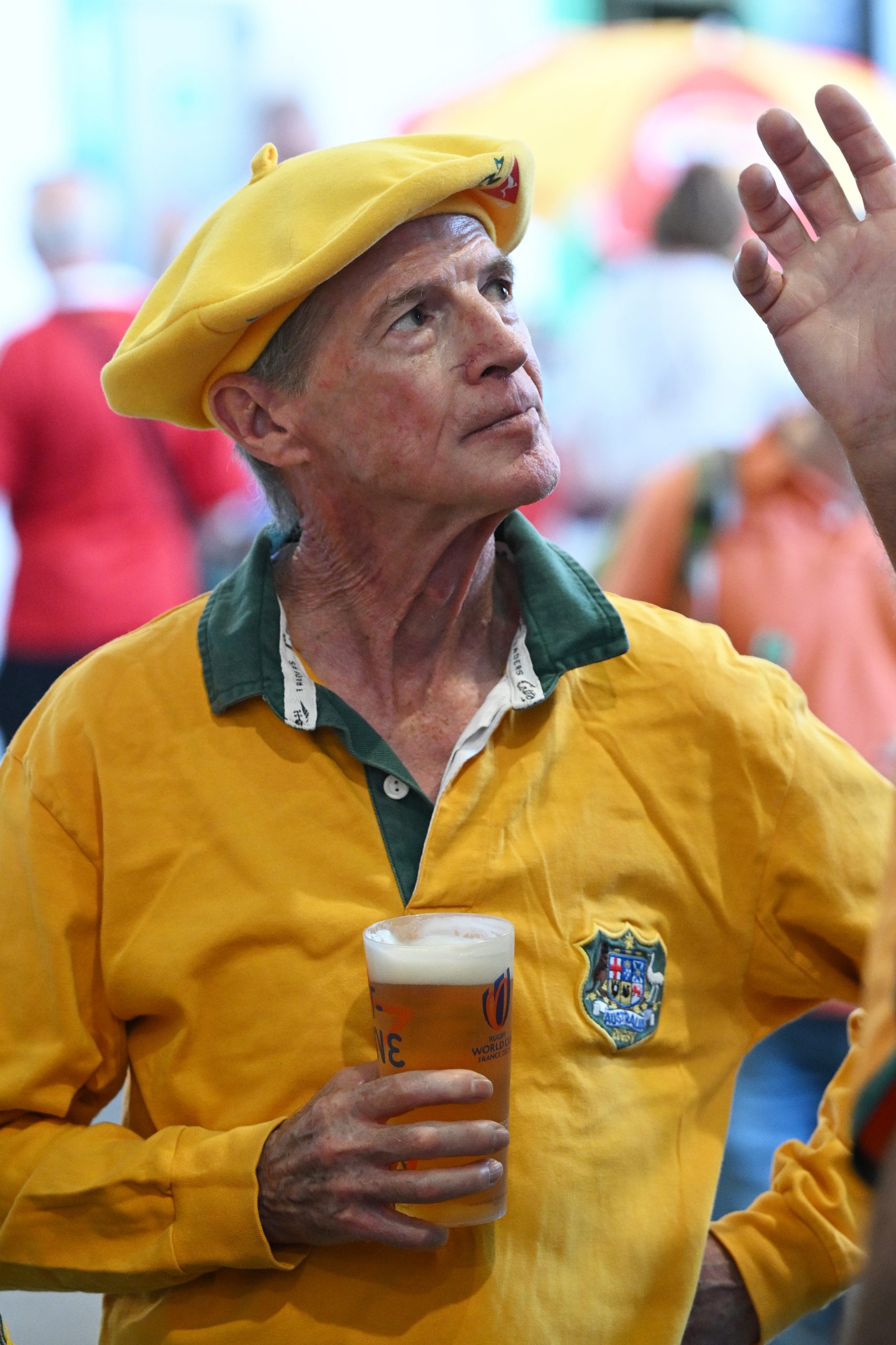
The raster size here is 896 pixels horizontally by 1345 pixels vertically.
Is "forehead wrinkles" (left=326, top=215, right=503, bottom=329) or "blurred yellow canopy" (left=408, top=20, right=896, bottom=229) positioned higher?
Answer: "forehead wrinkles" (left=326, top=215, right=503, bottom=329)

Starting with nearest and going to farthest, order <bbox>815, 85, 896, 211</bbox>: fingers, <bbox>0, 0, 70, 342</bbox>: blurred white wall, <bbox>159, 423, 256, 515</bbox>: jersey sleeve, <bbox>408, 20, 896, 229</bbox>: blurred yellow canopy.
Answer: <bbox>815, 85, 896, 211</bbox>: fingers → <bbox>159, 423, 256, 515</bbox>: jersey sleeve → <bbox>0, 0, 70, 342</bbox>: blurred white wall → <bbox>408, 20, 896, 229</bbox>: blurred yellow canopy

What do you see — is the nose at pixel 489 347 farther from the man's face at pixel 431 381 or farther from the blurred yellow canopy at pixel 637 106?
the blurred yellow canopy at pixel 637 106

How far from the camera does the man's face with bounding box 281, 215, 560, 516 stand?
5.57 ft

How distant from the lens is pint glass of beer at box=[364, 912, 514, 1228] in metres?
1.42

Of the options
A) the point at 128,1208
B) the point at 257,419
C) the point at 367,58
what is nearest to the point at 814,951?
the point at 128,1208

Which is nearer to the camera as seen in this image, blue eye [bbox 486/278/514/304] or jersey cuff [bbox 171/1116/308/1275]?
jersey cuff [bbox 171/1116/308/1275]

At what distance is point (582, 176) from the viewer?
6980 mm

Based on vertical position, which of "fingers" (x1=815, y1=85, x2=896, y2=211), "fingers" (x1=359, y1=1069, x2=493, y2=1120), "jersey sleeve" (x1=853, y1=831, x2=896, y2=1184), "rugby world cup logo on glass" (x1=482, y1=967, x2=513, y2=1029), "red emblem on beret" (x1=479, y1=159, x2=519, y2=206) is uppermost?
"fingers" (x1=815, y1=85, x2=896, y2=211)

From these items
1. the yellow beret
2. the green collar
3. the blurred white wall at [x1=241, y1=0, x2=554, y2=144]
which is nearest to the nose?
the yellow beret

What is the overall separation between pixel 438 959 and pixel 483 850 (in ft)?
0.85

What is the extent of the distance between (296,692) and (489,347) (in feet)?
1.47

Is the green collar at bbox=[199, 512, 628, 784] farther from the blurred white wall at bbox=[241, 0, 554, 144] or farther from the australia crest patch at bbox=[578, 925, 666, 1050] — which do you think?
the blurred white wall at bbox=[241, 0, 554, 144]

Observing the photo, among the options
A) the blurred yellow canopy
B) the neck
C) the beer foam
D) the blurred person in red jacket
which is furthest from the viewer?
the blurred yellow canopy

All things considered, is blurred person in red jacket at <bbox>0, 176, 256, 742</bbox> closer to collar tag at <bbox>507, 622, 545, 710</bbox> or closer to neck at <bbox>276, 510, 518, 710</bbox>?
neck at <bbox>276, 510, 518, 710</bbox>
